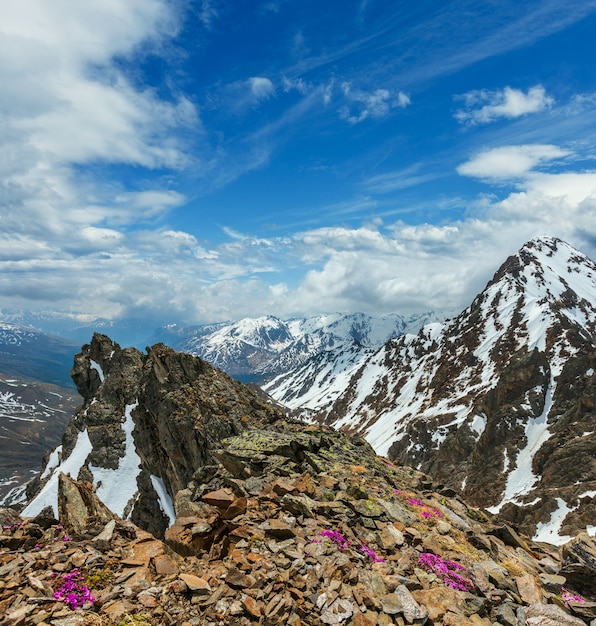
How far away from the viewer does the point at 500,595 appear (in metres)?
12.0

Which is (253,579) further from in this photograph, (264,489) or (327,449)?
(327,449)

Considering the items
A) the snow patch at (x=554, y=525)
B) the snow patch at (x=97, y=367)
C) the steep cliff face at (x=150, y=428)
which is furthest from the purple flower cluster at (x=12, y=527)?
the snow patch at (x=97, y=367)

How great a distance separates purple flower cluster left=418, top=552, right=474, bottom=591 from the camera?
12102 millimetres

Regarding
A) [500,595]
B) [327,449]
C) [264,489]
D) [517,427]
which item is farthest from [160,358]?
[517,427]

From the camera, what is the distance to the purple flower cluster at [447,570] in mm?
12102

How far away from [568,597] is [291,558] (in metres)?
10.3

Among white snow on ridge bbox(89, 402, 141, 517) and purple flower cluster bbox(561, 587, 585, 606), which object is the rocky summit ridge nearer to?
purple flower cluster bbox(561, 587, 585, 606)

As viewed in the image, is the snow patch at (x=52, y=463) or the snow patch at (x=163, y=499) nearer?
the snow patch at (x=163, y=499)

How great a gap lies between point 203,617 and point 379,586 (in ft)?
17.0

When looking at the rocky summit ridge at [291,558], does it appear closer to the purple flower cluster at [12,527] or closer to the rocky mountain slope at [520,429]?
the purple flower cluster at [12,527]

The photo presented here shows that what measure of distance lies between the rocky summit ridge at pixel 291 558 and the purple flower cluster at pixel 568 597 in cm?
7

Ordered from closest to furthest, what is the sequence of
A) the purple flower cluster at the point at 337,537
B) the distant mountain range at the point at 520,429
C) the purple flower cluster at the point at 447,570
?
the purple flower cluster at the point at 447,570 → the purple flower cluster at the point at 337,537 → the distant mountain range at the point at 520,429

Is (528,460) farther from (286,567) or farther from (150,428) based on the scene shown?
(286,567)

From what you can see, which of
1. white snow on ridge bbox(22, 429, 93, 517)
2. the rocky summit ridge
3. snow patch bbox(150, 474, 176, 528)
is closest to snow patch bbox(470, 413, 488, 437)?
snow patch bbox(150, 474, 176, 528)
